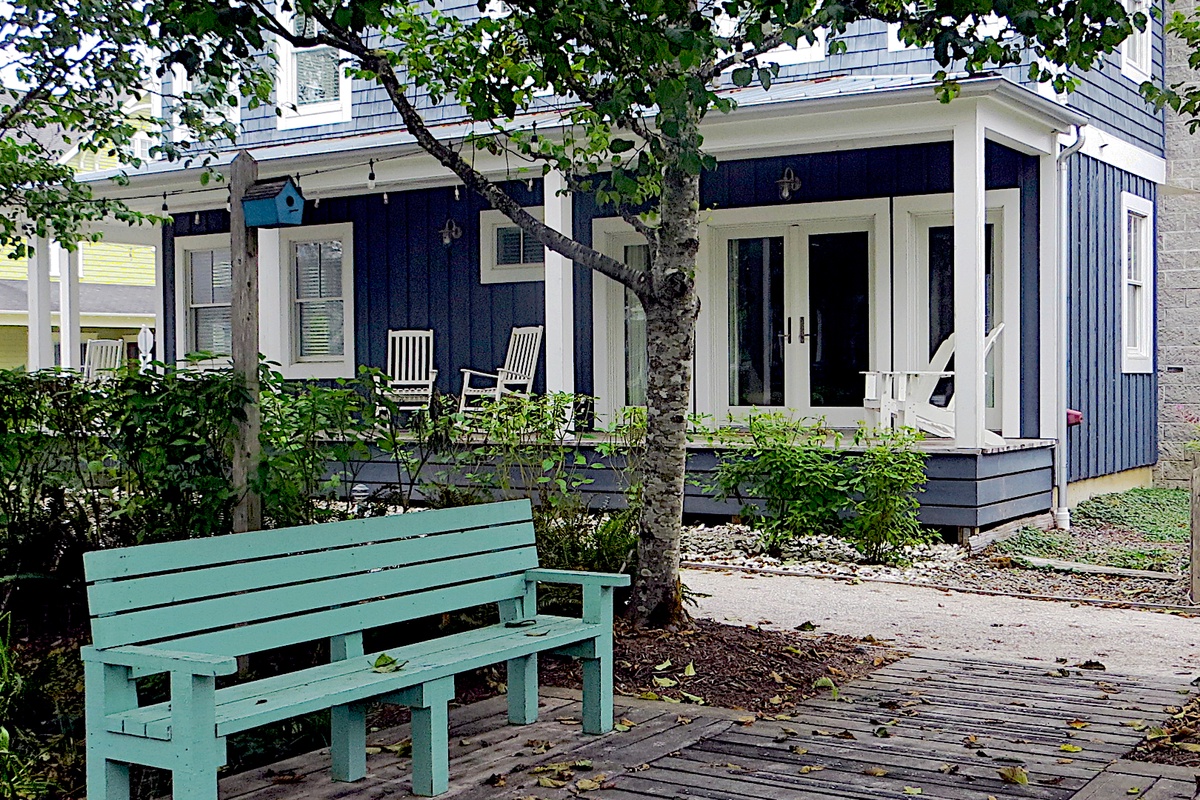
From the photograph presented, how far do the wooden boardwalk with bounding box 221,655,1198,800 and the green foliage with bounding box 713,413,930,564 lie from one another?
400 centimetres

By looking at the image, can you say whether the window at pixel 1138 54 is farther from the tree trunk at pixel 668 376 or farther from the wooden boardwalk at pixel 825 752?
the wooden boardwalk at pixel 825 752

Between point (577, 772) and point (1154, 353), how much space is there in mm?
12548

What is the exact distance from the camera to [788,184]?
12.9 metres

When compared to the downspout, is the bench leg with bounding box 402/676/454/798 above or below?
below

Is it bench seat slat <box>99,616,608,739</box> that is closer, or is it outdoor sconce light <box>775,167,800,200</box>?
bench seat slat <box>99,616,608,739</box>

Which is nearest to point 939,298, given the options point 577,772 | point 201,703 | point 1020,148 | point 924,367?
point 924,367

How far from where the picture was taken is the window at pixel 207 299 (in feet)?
56.7

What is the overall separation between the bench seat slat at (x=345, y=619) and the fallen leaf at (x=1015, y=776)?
2026 millimetres

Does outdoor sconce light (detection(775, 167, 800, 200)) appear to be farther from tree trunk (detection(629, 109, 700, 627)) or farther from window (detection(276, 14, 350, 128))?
tree trunk (detection(629, 109, 700, 627))

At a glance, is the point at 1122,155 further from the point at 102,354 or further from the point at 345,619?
the point at 102,354

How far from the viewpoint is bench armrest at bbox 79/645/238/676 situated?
3.63 metres

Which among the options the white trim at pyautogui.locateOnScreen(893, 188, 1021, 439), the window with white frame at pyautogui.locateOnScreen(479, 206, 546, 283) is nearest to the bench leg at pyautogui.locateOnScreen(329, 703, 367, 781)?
the white trim at pyautogui.locateOnScreen(893, 188, 1021, 439)

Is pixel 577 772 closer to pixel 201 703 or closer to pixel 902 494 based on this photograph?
pixel 201 703

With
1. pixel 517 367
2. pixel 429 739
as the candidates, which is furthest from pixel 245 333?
pixel 517 367
